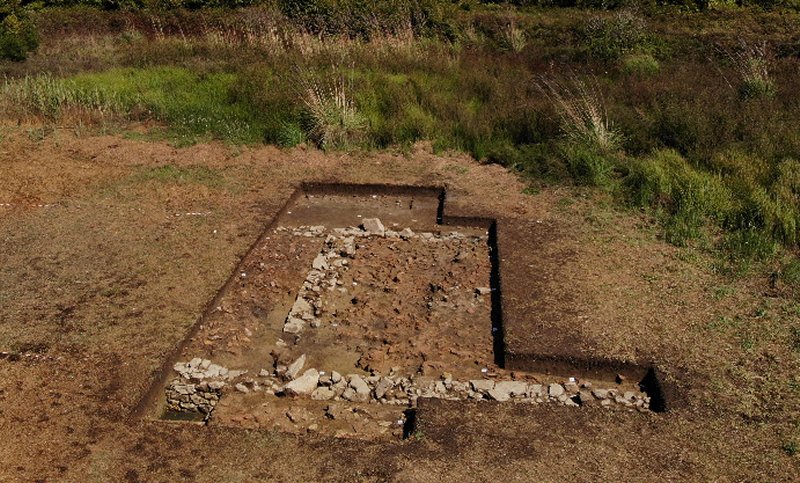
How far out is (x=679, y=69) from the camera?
40.6ft

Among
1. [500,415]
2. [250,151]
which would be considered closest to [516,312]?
[500,415]

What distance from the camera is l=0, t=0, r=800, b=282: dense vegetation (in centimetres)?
841

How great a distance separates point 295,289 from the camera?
6.64 metres

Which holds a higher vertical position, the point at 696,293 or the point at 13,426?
the point at 13,426

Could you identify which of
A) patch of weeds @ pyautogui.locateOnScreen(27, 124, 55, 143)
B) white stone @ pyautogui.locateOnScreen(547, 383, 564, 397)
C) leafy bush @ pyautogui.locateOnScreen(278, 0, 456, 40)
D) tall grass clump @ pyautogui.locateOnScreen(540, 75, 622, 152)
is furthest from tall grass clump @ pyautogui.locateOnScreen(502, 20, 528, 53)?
white stone @ pyautogui.locateOnScreen(547, 383, 564, 397)

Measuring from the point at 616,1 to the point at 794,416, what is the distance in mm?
15923

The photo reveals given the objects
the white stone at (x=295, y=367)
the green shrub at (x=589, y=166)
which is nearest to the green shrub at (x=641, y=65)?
the green shrub at (x=589, y=166)

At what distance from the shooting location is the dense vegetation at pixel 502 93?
841 cm

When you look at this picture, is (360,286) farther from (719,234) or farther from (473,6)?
(473,6)

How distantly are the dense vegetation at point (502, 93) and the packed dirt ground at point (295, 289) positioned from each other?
852mm

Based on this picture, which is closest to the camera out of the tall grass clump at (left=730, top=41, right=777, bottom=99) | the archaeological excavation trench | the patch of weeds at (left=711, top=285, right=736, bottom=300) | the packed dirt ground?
the packed dirt ground

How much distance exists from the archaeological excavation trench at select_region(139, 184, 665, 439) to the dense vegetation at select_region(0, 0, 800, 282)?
211 centimetres

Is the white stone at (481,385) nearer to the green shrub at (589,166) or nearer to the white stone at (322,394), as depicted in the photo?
the white stone at (322,394)

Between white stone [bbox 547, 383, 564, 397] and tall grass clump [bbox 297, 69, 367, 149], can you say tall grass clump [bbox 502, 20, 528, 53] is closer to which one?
tall grass clump [bbox 297, 69, 367, 149]
